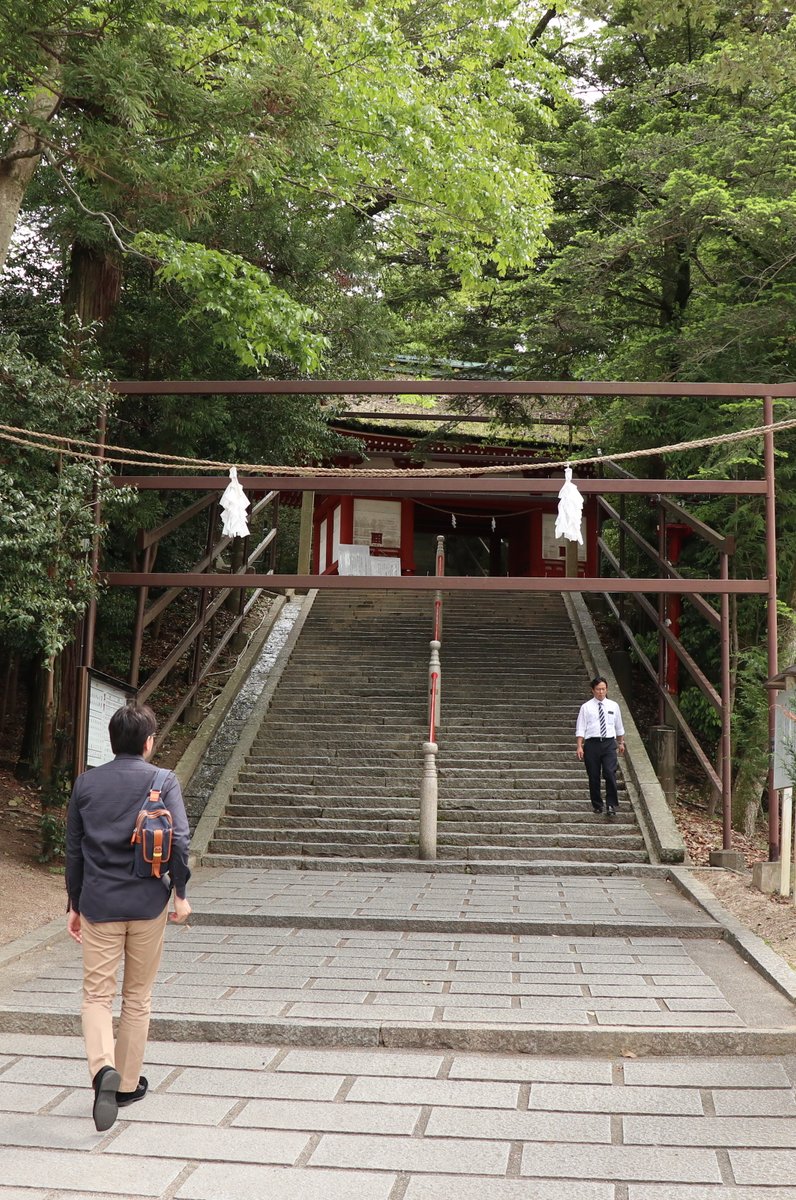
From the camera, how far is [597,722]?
1058 centimetres

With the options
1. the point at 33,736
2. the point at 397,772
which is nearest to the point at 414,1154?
the point at 397,772

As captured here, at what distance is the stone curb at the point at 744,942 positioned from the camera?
220 inches

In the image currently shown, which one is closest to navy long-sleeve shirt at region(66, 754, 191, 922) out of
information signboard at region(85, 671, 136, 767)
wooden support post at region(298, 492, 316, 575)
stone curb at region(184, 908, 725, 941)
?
stone curb at region(184, 908, 725, 941)

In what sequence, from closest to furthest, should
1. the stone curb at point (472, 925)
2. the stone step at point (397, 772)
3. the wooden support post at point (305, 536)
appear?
the stone curb at point (472, 925)
the stone step at point (397, 772)
the wooden support post at point (305, 536)

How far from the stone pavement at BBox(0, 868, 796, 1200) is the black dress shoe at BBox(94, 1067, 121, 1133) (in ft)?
0.23

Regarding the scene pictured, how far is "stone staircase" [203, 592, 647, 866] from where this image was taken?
10.4 m

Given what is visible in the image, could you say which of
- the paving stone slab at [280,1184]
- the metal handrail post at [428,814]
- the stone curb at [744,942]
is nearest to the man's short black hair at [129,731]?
the paving stone slab at [280,1184]

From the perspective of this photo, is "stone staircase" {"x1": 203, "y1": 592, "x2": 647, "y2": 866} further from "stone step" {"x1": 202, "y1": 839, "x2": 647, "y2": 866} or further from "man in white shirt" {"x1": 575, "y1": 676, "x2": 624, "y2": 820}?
"man in white shirt" {"x1": 575, "y1": 676, "x2": 624, "y2": 820}

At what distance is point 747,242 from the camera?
42.5 feet

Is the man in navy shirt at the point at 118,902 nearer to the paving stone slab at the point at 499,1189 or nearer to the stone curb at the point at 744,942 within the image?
the paving stone slab at the point at 499,1189

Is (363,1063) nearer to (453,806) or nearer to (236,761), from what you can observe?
(453,806)

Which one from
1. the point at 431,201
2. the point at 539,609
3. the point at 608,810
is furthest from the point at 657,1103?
the point at 539,609

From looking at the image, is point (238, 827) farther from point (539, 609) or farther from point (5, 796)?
point (539, 609)

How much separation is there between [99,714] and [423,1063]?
4807mm
